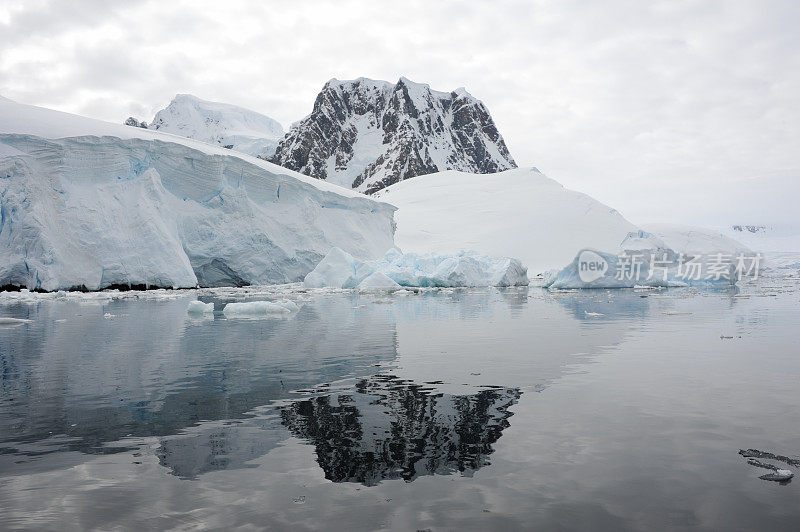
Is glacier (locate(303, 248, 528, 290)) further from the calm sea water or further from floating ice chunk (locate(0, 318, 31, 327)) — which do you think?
the calm sea water

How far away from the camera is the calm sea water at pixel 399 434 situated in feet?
8.45

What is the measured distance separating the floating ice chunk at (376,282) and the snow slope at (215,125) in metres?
102

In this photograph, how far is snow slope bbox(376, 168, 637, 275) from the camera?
38.4 meters

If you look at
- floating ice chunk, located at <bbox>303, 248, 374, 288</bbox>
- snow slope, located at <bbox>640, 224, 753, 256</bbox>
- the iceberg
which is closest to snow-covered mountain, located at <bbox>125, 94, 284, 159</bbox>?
snow slope, located at <bbox>640, 224, 753, 256</bbox>

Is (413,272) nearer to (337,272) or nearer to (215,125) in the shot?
(337,272)

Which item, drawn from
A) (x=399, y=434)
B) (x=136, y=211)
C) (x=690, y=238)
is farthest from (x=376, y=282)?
(x=690, y=238)

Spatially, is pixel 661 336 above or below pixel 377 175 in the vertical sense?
below

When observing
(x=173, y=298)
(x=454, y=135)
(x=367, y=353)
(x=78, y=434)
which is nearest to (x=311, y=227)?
(x=173, y=298)

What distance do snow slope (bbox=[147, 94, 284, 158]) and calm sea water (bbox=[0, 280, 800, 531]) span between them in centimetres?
11808

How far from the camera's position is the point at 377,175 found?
10931cm

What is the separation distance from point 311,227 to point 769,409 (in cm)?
2450

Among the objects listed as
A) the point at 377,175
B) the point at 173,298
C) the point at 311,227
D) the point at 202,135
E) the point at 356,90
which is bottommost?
the point at 173,298

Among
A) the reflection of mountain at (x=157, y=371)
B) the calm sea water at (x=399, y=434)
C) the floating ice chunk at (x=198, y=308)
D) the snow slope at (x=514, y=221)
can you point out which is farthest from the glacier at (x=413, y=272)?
the calm sea water at (x=399, y=434)

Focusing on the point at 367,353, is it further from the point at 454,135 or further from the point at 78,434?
the point at 454,135
